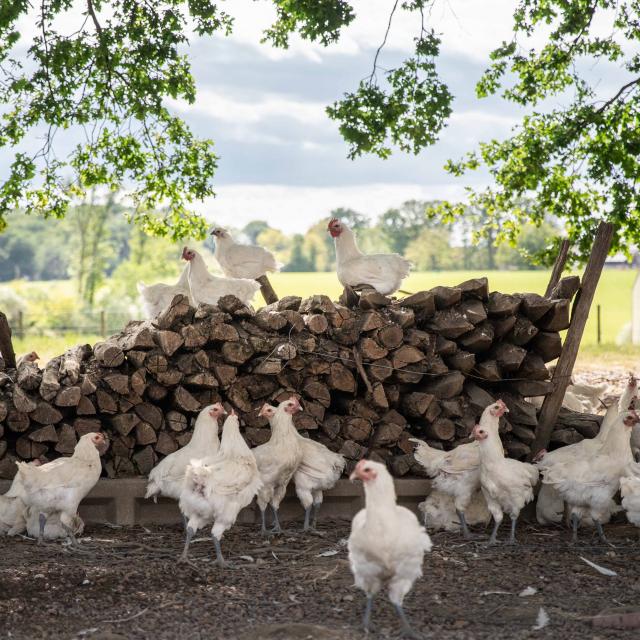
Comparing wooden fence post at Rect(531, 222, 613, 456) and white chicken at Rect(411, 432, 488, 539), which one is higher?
wooden fence post at Rect(531, 222, 613, 456)

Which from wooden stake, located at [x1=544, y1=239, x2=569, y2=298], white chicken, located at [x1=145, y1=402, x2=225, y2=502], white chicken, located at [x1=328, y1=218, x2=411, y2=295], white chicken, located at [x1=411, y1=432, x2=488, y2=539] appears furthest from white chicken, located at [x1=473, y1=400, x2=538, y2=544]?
wooden stake, located at [x1=544, y1=239, x2=569, y2=298]

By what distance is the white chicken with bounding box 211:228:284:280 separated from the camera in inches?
350

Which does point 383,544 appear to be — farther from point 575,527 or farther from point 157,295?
point 157,295

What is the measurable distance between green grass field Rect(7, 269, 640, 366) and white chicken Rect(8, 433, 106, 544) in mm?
12711

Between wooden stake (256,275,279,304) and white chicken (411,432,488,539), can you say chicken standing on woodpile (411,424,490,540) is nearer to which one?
white chicken (411,432,488,539)

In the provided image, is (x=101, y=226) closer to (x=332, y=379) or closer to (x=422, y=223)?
(x=422, y=223)

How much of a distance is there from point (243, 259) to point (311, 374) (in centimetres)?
207

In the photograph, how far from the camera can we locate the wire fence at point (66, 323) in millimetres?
28186

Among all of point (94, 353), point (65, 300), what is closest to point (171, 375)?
point (94, 353)

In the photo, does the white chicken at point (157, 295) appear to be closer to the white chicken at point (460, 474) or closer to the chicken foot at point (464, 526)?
the white chicken at point (460, 474)

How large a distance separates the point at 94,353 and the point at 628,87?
7.94 meters

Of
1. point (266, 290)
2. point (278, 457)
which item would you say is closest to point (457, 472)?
point (278, 457)

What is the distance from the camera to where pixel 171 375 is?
23.3 ft

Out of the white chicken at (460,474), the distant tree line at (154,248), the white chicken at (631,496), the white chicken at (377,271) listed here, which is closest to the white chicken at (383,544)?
the white chicken at (460,474)
